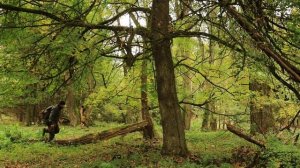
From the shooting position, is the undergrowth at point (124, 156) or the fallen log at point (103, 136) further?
the fallen log at point (103, 136)

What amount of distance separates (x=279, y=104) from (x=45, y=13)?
33.0 ft

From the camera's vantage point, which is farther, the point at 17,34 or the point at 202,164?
the point at 202,164

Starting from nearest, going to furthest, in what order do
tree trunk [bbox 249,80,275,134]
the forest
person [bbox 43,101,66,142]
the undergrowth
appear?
the forest, the undergrowth, person [bbox 43,101,66,142], tree trunk [bbox 249,80,275,134]

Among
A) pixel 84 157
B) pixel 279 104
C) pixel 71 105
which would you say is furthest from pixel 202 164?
pixel 71 105

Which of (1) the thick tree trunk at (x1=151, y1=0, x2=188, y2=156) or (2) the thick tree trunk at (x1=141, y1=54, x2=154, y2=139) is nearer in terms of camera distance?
(1) the thick tree trunk at (x1=151, y1=0, x2=188, y2=156)

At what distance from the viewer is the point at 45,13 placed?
8.72 m

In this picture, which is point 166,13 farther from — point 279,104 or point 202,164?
point 279,104

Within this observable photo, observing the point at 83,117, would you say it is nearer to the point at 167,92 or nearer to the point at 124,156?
the point at 124,156

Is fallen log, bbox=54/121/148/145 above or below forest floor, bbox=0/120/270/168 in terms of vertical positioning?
above

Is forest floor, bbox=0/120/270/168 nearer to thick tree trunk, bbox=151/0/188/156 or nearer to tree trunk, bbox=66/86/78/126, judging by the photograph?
thick tree trunk, bbox=151/0/188/156

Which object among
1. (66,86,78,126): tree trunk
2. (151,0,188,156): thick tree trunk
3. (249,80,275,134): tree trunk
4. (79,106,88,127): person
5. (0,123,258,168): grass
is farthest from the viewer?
(66,86,78,126): tree trunk

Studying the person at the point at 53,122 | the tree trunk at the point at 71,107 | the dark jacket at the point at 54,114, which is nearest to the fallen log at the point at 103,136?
the person at the point at 53,122

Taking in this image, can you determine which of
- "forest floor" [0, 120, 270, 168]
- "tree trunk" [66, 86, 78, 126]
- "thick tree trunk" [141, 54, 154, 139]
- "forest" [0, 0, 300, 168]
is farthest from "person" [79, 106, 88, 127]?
"thick tree trunk" [141, 54, 154, 139]

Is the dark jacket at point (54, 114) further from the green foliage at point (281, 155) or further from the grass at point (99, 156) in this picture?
the green foliage at point (281, 155)
